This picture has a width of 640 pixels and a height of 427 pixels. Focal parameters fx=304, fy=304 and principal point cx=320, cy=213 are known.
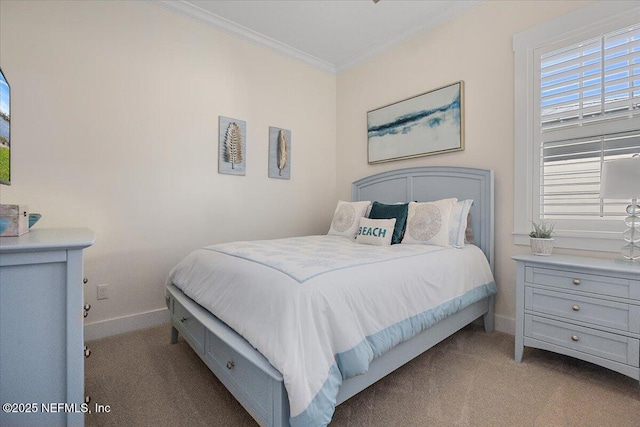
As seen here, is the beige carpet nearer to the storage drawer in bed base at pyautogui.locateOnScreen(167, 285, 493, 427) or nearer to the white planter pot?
the storage drawer in bed base at pyautogui.locateOnScreen(167, 285, 493, 427)

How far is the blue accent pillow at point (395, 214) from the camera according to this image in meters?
2.48

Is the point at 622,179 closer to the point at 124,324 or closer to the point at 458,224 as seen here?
the point at 458,224

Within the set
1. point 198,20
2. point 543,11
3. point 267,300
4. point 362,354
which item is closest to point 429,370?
point 362,354

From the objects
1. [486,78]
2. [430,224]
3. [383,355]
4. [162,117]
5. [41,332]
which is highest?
[486,78]

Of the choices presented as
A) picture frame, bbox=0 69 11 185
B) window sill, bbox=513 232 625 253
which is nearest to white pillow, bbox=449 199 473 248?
window sill, bbox=513 232 625 253

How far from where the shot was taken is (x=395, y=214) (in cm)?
258

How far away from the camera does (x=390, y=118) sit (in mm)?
3326

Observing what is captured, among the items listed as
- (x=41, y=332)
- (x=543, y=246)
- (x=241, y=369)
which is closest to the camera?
(x=41, y=332)

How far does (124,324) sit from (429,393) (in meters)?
2.31

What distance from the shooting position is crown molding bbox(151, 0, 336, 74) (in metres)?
2.67

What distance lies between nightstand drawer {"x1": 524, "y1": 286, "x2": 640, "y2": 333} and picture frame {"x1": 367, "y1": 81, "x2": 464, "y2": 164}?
4.62ft

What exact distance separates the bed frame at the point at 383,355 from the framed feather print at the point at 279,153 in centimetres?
91

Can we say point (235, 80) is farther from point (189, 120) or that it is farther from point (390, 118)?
point (390, 118)

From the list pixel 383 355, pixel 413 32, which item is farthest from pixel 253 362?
pixel 413 32
